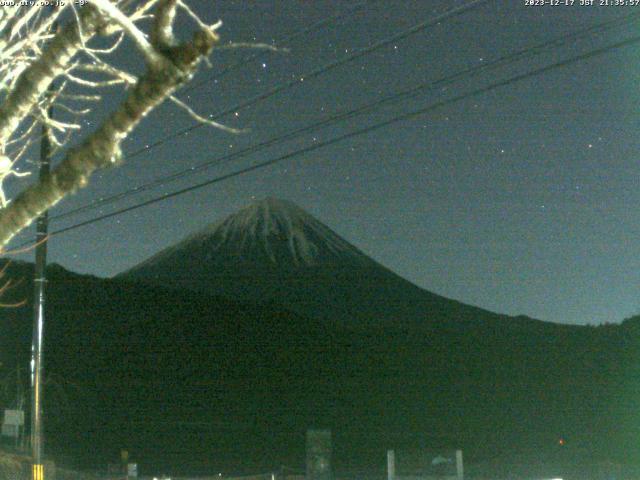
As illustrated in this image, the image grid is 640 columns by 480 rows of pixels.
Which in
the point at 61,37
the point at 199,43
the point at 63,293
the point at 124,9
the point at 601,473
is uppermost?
the point at 63,293

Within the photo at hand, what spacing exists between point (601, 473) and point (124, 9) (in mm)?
25636

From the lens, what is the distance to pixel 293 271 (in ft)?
508

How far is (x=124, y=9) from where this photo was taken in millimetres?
5938

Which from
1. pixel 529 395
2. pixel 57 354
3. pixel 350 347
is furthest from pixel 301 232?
pixel 57 354

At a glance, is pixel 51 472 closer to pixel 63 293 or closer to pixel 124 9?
pixel 124 9

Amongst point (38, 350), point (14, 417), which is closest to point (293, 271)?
point (14, 417)

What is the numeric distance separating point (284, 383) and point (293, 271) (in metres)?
74.6

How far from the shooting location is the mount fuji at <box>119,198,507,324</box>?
140875mm

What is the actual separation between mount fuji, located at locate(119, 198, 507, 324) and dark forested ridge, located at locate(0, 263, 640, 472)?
110ft

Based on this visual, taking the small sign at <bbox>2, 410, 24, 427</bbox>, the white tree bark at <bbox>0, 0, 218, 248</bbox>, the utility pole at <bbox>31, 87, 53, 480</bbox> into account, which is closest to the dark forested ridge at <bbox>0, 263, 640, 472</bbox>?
the small sign at <bbox>2, 410, 24, 427</bbox>

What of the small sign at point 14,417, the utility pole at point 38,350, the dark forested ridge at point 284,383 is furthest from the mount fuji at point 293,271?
the utility pole at point 38,350

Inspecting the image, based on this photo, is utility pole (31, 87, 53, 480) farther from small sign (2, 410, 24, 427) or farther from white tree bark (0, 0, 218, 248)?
white tree bark (0, 0, 218, 248)

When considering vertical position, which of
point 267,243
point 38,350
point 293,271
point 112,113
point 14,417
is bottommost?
point 14,417

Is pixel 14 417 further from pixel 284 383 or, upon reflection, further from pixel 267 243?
pixel 267 243
